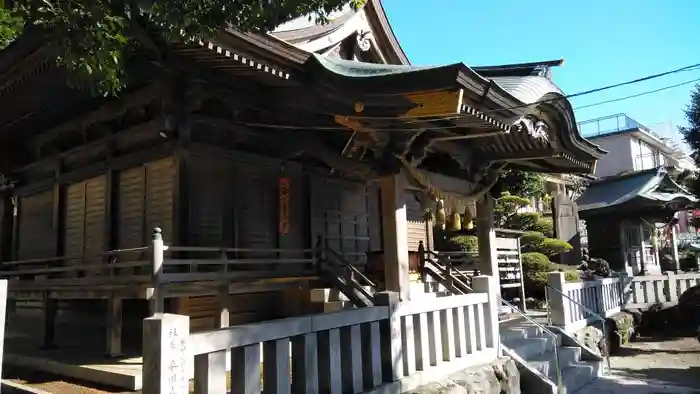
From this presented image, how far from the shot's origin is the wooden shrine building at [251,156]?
7199 millimetres

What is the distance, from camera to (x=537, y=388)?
314 inches

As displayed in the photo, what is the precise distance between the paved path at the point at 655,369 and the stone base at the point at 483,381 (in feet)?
6.60

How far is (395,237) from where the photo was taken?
7945 millimetres

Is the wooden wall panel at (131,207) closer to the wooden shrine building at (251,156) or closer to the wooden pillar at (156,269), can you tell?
the wooden shrine building at (251,156)

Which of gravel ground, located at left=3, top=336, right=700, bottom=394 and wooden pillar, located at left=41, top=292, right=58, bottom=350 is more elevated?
wooden pillar, located at left=41, top=292, right=58, bottom=350

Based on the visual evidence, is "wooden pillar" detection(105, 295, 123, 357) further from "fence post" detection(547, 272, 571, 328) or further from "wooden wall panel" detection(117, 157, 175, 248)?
"fence post" detection(547, 272, 571, 328)

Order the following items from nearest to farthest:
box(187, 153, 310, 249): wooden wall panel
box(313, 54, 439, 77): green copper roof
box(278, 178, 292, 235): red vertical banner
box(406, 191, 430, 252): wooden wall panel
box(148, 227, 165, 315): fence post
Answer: box(148, 227, 165, 315): fence post
box(313, 54, 439, 77): green copper roof
box(187, 153, 310, 249): wooden wall panel
box(278, 178, 292, 235): red vertical banner
box(406, 191, 430, 252): wooden wall panel

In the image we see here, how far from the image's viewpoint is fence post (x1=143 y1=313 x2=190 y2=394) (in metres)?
3.54

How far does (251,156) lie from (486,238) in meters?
5.74

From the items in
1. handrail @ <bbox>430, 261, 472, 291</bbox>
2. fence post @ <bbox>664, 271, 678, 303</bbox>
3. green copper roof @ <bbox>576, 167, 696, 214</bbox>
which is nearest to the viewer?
handrail @ <bbox>430, 261, 472, 291</bbox>

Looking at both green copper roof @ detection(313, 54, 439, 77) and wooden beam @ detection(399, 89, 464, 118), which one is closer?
wooden beam @ detection(399, 89, 464, 118)

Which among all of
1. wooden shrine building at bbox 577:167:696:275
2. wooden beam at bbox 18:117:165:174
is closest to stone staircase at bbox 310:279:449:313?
wooden beam at bbox 18:117:165:174

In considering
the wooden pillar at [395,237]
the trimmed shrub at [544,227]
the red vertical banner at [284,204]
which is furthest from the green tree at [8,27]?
the trimmed shrub at [544,227]

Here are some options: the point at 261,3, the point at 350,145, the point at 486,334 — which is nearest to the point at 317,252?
the point at 350,145
